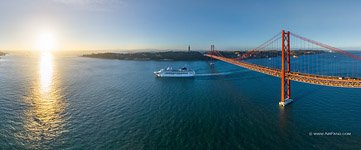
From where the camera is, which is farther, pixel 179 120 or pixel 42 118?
pixel 42 118

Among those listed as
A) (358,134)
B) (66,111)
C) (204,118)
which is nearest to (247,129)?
(204,118)

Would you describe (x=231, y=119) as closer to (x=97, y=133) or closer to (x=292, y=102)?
(x=292, y=102)

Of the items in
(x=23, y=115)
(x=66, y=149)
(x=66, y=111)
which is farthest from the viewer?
(x=66, y=111)

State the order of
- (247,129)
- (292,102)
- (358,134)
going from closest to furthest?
(358,134) < (247,129) < (292,102)

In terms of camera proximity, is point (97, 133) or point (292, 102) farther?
point (292, 102)

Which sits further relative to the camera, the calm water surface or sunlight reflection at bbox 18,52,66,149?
sunlight reflection at bbox 18,52,66,149

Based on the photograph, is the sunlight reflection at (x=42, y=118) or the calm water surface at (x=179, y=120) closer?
the calm water surface at (x=179, y=120)

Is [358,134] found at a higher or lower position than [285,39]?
lower

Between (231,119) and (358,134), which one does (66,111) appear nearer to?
(231,119)

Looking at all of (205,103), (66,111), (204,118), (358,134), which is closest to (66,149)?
(66,111)

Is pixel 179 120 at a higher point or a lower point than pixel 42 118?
lower
